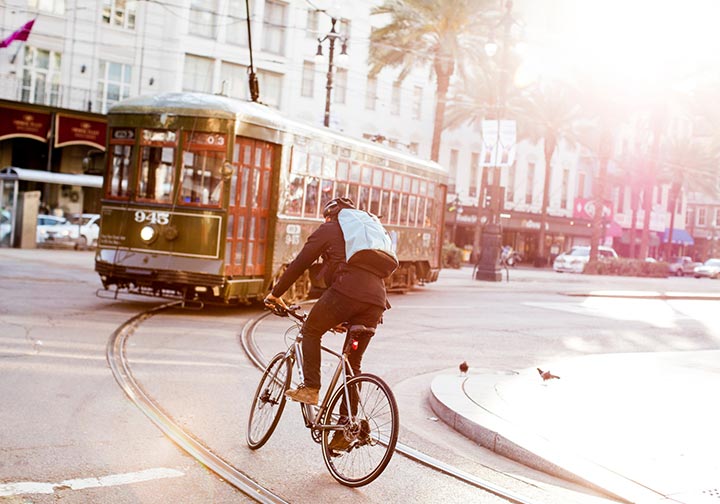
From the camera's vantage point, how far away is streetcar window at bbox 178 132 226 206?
15484 millimetres

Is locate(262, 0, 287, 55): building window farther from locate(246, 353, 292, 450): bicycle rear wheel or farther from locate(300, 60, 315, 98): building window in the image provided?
locate(246, 353, 292, 450): bicycle rear wheel

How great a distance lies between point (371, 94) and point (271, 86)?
696cm

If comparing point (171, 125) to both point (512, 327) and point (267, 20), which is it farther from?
point (267, 20)

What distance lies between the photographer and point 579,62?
50438 mm

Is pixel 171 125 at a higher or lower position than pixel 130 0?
lower

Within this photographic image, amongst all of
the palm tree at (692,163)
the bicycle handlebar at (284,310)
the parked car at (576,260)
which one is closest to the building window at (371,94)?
the parked car at (576,260)

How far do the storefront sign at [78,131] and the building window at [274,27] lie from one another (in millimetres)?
10069

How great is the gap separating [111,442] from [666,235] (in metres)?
83.9

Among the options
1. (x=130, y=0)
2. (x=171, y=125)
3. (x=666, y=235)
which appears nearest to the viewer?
(x=171, y=125)

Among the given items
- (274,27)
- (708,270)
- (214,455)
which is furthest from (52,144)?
(708,270)

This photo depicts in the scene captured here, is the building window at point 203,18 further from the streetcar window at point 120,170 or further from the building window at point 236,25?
the streetcar window at point 120,170

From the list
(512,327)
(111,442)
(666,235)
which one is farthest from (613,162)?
(111,442)

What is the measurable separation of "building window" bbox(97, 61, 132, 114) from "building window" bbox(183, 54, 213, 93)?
9.73ft

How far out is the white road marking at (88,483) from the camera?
541 centimetres
